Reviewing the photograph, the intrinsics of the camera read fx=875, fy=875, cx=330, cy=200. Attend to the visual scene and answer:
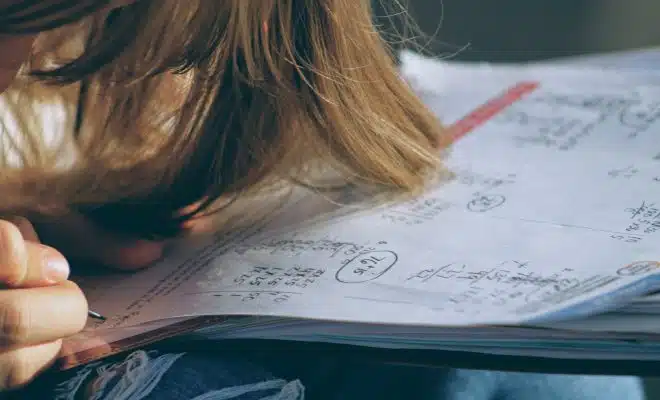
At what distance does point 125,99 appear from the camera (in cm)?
55

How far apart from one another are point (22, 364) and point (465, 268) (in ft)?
0.65

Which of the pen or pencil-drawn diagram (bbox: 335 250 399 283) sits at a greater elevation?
the pen

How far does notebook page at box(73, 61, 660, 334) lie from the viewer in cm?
36

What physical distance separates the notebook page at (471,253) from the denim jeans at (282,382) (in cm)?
3

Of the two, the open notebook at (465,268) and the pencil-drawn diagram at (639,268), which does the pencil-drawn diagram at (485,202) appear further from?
the pencil-drawn diagram at (639,268)

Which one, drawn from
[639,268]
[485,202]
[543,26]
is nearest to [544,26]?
[543,26]

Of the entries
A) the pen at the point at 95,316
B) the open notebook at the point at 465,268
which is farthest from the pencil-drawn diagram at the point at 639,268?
the pen at the point at 95,316

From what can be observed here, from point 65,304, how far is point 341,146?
7.4 inches

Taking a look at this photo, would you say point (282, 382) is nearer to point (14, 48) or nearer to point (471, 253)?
point (471, 253)

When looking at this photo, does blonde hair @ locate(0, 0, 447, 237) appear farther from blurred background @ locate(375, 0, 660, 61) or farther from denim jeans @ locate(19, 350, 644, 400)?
blurred background @ locate(375, 0, 660, 61)

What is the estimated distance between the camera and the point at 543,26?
49.7 inches

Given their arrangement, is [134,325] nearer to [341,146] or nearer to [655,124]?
[341,146]

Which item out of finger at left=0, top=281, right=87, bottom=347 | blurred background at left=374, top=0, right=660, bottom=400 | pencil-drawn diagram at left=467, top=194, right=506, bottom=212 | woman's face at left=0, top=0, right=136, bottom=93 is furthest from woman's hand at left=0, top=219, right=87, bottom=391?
blurred background at left=374, top=0, right=660, bottom=400

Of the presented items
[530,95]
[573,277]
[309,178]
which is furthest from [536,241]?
[530,95]
